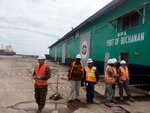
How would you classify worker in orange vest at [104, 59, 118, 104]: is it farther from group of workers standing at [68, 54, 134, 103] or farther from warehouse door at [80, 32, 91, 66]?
warehouse door at [80, 32, 91, 66]

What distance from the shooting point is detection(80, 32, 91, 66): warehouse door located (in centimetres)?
2627

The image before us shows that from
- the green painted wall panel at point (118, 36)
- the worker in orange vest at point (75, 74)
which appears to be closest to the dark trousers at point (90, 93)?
the worker in orange vest at point (75, 74)

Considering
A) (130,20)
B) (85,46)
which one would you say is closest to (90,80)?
(130,20)

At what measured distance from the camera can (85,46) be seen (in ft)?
90.3

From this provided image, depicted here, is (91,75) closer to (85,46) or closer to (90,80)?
(90,80)

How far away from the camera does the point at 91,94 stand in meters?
11.7

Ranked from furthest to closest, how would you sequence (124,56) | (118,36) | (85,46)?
1. (85,46)
2. (118,36)
3. (124,56)

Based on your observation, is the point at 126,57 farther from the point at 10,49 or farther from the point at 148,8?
the point at 10,49

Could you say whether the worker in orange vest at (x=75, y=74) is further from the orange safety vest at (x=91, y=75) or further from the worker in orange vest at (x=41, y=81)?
the worker in orange vest at (x=41, y=81)

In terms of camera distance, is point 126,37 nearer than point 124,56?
Yes

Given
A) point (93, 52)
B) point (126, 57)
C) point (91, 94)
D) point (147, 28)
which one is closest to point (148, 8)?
point (147, 28)

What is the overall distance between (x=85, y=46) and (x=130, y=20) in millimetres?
10936

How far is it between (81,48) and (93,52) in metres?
5.00

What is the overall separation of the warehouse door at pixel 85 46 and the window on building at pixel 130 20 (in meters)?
8.40
